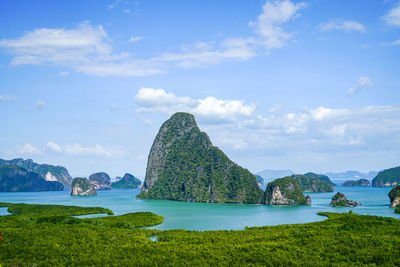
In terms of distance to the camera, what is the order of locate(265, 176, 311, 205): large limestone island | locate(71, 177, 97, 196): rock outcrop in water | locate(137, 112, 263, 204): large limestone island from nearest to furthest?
locate(265, 176, 311, 205): large limestone island < locate(137, 112, 263, 204): large limestone island < locate(71, 177, 97, 196): rock outcrop in water

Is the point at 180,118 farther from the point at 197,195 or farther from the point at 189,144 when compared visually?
the point at 197,195

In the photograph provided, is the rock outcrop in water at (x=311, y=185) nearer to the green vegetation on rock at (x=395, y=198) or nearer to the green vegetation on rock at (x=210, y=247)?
the green vegetation on rock at (x=395, y=198)

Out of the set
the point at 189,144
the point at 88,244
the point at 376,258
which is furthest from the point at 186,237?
the point at 189,144

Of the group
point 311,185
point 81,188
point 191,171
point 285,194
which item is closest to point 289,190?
point 285,194

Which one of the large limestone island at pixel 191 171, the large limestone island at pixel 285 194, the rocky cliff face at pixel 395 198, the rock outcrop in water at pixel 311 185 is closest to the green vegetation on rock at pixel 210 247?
the rocky cliff face at pixel 395 198

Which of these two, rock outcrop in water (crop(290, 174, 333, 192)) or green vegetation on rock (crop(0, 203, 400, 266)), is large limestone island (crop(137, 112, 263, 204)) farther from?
rock outcrop in water (crop(290, 174, 333, 192))

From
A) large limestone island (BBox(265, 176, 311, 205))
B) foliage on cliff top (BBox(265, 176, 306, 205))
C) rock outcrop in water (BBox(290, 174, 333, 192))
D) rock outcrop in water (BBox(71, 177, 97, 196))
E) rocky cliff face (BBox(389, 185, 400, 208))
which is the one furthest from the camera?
rock outcrop in water (BBox(290, 174, 333, 192))

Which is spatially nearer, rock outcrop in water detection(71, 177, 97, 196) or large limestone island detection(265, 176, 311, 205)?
large limestone island detection(265, 176, 311, 205)

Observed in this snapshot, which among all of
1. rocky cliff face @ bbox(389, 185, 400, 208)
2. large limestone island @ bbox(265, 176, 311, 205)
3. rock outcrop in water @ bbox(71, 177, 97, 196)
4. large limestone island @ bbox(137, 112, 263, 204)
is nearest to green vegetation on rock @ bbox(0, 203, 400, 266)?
rocky cliff face @ bbox(389, 185, 400, 208)
